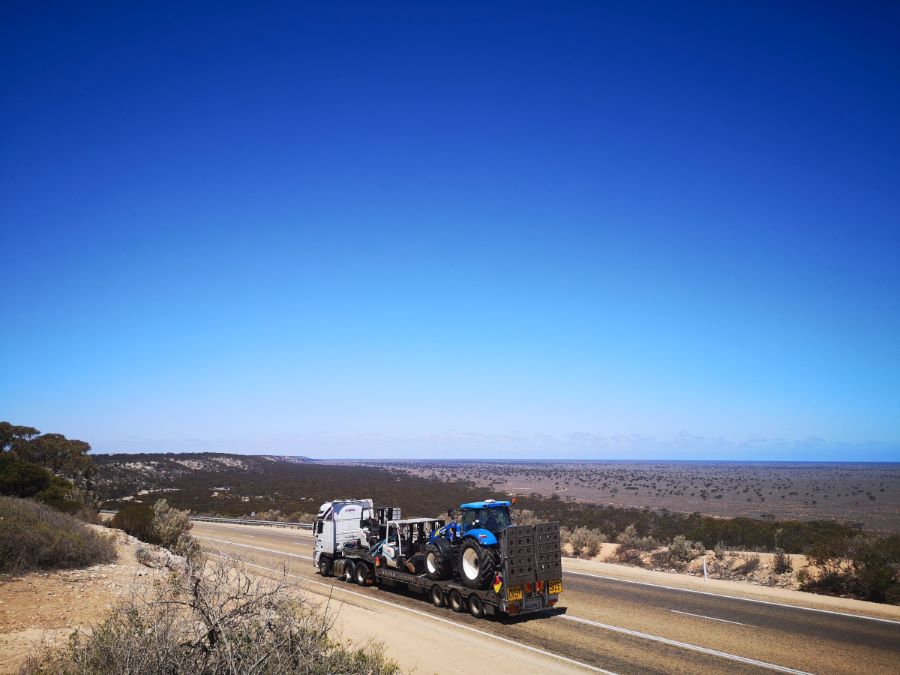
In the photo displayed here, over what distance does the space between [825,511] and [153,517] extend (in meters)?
55.0

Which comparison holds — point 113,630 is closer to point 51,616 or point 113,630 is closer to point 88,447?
point 51,616

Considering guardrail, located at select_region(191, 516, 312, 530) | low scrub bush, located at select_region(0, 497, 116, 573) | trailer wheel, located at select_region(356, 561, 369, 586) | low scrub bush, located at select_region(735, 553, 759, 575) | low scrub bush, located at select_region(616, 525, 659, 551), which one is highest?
low scrub bush, located at select_region(0, 497, 116, 573)

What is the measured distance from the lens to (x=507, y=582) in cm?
→ 1348

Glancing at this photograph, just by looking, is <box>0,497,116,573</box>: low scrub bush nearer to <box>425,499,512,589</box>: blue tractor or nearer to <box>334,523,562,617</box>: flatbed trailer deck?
<box>425,499,512,589</box>: blue tractor

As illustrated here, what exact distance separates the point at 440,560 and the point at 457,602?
1134 millimetres

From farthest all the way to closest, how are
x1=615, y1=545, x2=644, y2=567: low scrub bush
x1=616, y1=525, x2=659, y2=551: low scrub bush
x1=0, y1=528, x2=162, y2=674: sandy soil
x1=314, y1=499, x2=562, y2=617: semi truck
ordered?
1. x1=616, y1=525, x2=659, y2=551: low scrub bush
2. x1=615, y1=545, x2=644, y2=567: low scrub bush
3. x1=314, y1=499, x2=562, y2=617: semi truck
4. x1=0, y1=528, x2=162, y2=674: sandy soil

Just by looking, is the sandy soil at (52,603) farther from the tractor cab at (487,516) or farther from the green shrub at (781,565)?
the green shrub at (781,565)

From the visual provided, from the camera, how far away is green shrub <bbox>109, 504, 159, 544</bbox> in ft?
80.2

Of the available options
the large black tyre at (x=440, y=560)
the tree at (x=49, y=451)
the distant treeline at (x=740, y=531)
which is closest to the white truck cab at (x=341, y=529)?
the large black tyre at (x=440, y=560)

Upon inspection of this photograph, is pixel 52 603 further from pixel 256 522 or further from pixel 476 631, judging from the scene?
pixel 256 522

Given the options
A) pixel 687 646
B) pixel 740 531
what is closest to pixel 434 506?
pixel 740 531

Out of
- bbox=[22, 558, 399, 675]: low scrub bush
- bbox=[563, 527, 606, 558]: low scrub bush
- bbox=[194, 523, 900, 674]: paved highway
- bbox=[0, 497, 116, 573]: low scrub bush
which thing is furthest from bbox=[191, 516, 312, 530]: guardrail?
bbox=[22, 558, 399, 675]: low scrub bush

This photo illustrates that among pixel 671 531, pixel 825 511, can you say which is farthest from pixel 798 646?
pixel 825 511

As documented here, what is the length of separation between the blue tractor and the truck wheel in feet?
19.4
